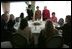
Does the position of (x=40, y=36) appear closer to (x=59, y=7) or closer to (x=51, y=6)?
(x=59, y=7)

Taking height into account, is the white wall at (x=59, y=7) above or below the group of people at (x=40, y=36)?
above

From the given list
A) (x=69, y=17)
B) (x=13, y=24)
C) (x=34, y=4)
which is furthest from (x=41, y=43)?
(x=34, y=4)

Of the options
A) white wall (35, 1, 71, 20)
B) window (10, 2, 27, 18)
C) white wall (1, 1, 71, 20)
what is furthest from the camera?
window (10, 2, 27, 18)

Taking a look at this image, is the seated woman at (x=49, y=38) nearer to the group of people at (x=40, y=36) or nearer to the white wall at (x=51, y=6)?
the group of people at (x=40, y=36)

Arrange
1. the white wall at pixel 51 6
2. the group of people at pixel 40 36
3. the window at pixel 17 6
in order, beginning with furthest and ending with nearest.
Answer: the window at pixel 17 6 < the white wall at pixel 51 6 < the group of people at pixel 40 36

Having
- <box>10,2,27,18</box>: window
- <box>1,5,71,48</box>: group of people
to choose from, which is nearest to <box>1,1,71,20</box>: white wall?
<box>10,2,27,18</box>: window

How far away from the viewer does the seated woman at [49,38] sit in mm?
3086

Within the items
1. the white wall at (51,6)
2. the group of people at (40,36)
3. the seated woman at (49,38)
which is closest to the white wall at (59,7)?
the white wall at (51,6)

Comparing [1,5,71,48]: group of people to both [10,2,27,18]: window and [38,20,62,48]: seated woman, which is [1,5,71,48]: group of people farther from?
[10,2,27,18]: window

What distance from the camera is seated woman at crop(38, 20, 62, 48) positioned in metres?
3.09

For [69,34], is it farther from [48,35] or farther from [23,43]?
[23,43]

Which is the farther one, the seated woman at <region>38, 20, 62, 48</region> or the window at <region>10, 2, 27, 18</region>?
the window at <region>10, 2, 27, 18</region>

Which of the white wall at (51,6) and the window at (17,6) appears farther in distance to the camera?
the window at (17,6)

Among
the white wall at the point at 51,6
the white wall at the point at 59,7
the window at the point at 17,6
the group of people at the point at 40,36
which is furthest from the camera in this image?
the window at the point at 17,6
